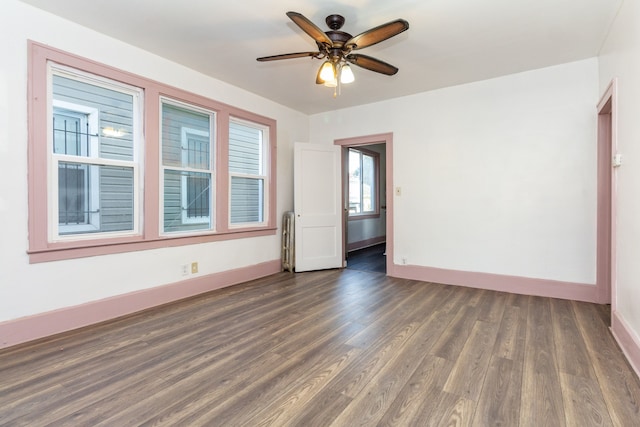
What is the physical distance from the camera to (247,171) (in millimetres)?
4426

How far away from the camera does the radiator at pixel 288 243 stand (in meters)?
4.79

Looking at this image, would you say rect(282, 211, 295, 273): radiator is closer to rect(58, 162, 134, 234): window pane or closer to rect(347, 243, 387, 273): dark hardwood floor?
rect(347, 243, 387, 273): dark hardwood floor

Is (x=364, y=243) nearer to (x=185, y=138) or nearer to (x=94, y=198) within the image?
(x=185, y=138)

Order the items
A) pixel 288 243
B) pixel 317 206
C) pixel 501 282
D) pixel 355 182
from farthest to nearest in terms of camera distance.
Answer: pixel 355 182, pixel 317 206, pixel 288 243, pixel 501 282

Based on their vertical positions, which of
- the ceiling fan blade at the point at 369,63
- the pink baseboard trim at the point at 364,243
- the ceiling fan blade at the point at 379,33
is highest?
the ceiling fan blade at the point at 369,63

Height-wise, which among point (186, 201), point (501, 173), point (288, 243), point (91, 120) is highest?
point (91, 120)

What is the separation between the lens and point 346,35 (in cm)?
244

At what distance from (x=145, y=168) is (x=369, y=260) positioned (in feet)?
13.1

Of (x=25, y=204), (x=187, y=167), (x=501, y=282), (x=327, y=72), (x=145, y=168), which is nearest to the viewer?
(x=25, y=204)

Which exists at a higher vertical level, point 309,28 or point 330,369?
point 309,28

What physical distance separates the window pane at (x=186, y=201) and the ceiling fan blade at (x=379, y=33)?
233 cm

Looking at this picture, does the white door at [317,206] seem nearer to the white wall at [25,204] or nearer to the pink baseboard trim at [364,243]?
the white wall at [25,204]

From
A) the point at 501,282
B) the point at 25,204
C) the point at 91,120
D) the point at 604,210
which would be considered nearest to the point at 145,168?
the point at 91,120

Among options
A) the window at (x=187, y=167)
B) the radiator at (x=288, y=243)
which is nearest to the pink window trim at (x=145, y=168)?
the window at (x=187, y=167)
